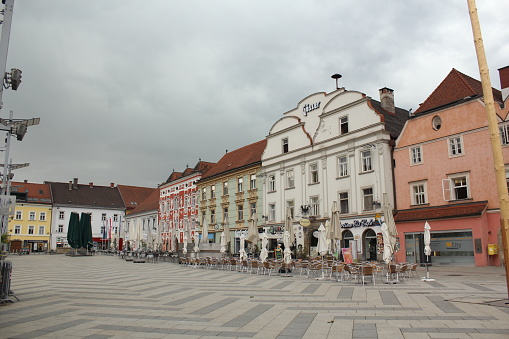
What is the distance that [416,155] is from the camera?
2636 centimetres

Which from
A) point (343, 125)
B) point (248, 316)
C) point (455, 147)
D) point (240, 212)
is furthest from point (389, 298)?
point (240, 212)

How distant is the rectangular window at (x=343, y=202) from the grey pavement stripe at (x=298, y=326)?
828 inches

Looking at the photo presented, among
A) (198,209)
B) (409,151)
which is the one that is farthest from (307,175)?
(198,209)

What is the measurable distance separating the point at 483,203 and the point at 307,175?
13916 mm

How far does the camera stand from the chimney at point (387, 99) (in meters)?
32.2

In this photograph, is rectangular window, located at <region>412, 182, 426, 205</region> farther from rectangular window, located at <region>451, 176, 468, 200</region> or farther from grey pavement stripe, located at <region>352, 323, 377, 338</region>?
grey pavement stripe, located at <region>352, 323, 377, 338</region>

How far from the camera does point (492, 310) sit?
934 cm

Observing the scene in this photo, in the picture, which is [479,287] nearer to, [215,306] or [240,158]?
[215,306]

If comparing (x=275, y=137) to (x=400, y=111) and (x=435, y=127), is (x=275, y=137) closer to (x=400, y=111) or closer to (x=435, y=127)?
(x=400, y=111)

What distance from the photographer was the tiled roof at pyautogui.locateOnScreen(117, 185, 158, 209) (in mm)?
82312

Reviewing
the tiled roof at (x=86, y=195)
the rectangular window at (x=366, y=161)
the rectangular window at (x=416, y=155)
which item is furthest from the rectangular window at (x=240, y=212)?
the tiled roof at (x=86, y=195)

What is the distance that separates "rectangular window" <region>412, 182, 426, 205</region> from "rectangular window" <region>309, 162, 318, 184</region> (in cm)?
841

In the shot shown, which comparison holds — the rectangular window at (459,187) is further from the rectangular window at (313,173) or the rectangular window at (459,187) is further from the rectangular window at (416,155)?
the rectangular window at (313,173)

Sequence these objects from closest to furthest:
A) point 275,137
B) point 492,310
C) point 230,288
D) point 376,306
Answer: point 492,310 < point 376,306 < point 230,288 < point 275,137
